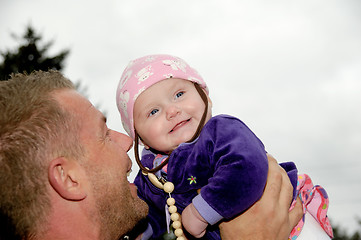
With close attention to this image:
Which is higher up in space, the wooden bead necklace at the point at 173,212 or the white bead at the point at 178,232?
the wooden bead necklace at the point at 173,212

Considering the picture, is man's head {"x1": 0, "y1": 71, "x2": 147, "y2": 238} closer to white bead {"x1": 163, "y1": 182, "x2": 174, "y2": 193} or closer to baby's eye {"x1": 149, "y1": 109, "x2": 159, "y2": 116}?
white bead {"x1": 163, "y1": 182, "x2": 174, "y2": 193}

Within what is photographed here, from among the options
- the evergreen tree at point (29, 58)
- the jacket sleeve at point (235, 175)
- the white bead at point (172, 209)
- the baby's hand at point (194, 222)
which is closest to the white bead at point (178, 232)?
the white bead at point (172, 209)

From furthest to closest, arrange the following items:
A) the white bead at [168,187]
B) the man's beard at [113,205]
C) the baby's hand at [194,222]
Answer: the white bead at [168,187]
the man's beard at [113,205]
the baby's hand at [194,222]

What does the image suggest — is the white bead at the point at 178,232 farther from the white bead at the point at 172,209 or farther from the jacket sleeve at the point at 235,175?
the jacket sleeve at the point at 235,175

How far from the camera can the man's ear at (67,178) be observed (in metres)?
2.78

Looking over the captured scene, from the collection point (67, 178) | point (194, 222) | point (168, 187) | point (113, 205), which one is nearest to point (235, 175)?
A: point (194, 222)

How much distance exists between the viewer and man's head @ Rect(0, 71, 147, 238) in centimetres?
273

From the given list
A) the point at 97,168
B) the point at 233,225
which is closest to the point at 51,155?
the point at 97,168

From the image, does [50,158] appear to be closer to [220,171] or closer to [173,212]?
[173,212]

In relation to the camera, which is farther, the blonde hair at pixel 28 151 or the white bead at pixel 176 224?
the white bead at pixel 176 224

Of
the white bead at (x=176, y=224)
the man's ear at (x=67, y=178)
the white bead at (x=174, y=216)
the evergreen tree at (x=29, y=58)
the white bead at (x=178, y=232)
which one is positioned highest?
the evergreen tree at (x=29, y=58)

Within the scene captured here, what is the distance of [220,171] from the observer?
2.77 metres

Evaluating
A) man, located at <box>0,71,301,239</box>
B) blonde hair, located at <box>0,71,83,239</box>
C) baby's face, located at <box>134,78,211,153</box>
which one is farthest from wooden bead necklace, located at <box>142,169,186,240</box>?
blonde hair, located at <box>0,71,83,239</box>

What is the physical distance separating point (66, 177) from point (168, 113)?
3.38 feet
